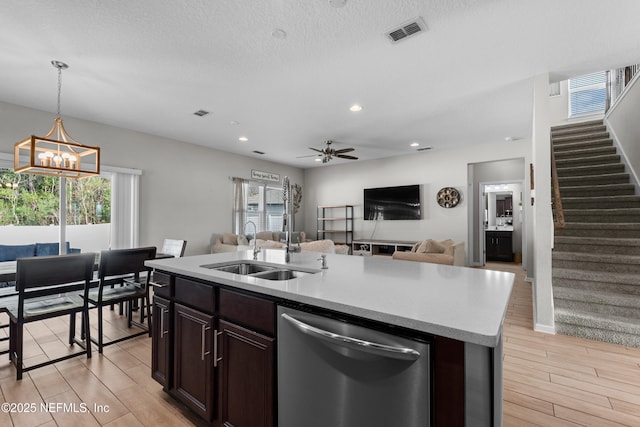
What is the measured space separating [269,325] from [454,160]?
636cm

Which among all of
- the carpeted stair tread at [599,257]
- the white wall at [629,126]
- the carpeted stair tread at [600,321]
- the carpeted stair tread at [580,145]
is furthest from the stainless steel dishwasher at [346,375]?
the carpeted stair tread at [580,145]

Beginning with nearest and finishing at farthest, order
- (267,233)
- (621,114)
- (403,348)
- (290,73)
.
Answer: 1. (403,348)
2. (290,73)
3. (621,114)
4. (267,233)

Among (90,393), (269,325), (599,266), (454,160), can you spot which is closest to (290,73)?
(269,325)

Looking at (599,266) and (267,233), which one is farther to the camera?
(267,233)

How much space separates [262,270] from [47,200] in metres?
4.09

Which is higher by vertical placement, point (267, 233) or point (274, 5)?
point (274, 5)

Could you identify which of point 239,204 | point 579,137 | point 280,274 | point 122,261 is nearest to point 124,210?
point 239,204

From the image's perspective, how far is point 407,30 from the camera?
2406 mm

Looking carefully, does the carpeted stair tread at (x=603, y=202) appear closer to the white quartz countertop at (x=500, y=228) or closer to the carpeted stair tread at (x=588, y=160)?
the carpeted stair tread at (x=588, y=160)

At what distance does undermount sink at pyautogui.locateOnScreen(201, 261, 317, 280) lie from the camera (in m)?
1.90

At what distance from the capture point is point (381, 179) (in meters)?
7.64

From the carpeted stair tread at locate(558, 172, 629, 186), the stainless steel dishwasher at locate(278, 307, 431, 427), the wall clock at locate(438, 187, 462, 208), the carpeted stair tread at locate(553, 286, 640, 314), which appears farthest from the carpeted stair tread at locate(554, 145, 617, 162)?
the stainless steel dishwasher at locate(278, 307, 431, 427)

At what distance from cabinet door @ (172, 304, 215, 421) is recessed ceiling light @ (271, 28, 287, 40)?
7.17 feet

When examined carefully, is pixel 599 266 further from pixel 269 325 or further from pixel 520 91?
pixel 269 325
